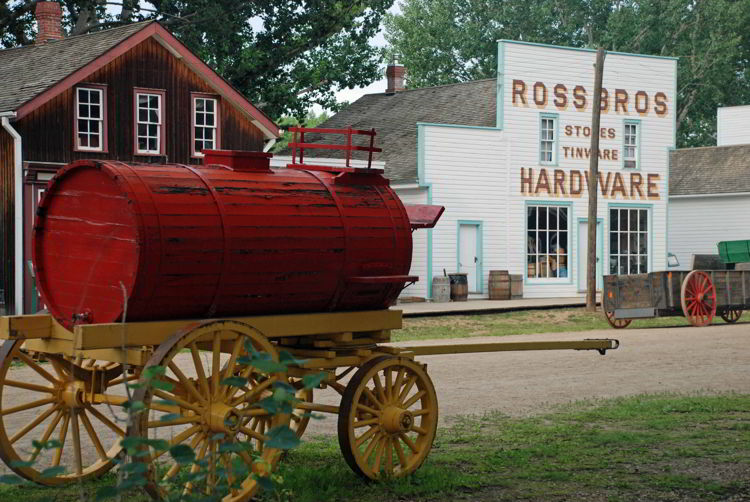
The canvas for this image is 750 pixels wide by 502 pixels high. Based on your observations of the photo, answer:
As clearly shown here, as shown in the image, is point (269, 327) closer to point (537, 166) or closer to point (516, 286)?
point (516, 286)

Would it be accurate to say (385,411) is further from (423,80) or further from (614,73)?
(423,80)

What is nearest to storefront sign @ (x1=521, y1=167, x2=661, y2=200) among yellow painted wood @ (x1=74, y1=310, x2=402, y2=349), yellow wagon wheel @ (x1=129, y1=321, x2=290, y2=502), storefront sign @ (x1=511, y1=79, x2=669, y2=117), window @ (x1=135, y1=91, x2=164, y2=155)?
storefront sign @ (x1=511, y1=79, x2=669, y2=117)

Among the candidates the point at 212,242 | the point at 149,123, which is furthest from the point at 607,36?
the point at 212,242

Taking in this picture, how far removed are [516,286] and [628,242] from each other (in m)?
4.94

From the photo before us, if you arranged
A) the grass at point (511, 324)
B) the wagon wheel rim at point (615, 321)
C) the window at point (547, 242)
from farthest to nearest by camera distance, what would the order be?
the window at point (547, 242), the wagon wheel rim at point (615, 321), the grass at point (511, 324)

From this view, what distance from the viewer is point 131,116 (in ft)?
87.1

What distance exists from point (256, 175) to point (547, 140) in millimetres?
26980

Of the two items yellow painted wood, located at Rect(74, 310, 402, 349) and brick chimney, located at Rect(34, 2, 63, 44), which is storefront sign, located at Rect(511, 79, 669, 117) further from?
yellow painted wood, located at Rect(74, 310, 402, 349)

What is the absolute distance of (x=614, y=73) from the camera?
115 feet

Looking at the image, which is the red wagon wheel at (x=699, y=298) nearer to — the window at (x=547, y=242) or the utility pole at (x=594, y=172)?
the utility pole at (x=594, y=172)

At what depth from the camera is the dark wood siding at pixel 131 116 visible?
25172 mm

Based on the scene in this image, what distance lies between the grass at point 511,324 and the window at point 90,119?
7853 millimetres

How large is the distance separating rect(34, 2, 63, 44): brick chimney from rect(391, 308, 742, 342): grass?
12785mm

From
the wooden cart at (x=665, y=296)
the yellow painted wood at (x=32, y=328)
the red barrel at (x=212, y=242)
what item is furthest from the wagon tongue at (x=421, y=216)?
the wooden cart at (x=665, y=296)
